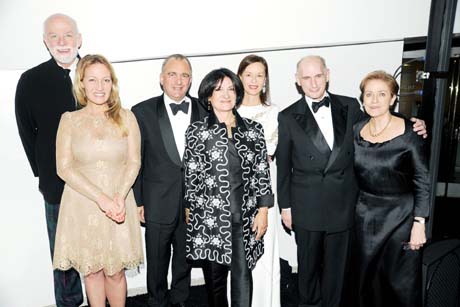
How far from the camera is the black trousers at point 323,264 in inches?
111

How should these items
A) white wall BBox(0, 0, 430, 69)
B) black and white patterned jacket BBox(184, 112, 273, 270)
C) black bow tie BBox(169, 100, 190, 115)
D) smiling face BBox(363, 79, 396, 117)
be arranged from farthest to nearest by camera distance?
white wall BBox(0, 0, 430, 69), black bow tie BBox(169, 100, 190, 115), smiling face BBox(363, 79, 396, 117), black and white patterned jacket BBox(184, 112, 273, 270)

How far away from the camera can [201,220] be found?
246cm

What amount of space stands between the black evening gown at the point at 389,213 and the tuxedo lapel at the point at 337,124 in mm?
90

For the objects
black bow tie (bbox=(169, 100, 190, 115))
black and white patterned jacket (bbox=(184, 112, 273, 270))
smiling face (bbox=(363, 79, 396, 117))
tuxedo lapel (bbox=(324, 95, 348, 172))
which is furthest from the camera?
black bow tie (bbox=(169, 100, 190, 115))

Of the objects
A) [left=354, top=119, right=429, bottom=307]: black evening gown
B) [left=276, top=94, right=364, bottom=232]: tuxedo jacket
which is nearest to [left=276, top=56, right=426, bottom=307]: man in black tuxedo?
[left=276, top=94, right=364, bottom=232]: tuxedo jacket

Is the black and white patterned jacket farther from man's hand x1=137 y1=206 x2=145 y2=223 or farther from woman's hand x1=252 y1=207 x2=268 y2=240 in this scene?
man's hand x1=137 y1=206 x2=145 y2=223

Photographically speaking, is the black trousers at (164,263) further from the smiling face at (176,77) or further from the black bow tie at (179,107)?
the smiling face at (176,77)

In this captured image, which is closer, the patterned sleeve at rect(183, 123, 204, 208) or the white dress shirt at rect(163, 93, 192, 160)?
the patterned sleeve at rect(183, 123, 204, 208)

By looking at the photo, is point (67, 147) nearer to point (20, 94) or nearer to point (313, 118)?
point (20, 94)

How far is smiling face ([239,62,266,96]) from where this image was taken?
2.84m

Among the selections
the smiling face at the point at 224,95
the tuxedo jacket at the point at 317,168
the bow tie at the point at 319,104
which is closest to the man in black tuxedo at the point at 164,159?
the smiling face at the point at 224,95

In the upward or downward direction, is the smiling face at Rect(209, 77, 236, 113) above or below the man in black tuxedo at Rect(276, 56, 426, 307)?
above

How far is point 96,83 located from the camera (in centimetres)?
246

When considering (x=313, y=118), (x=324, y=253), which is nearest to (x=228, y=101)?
(x=313, y=118)
